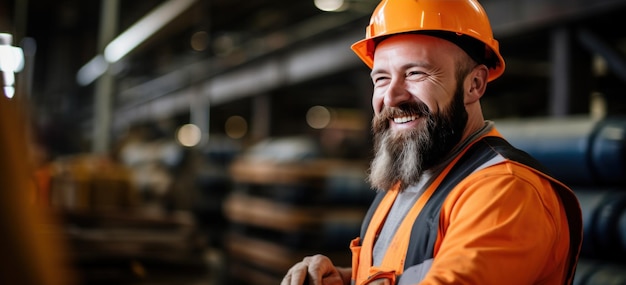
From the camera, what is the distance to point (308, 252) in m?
6.75

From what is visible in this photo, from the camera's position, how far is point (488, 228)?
159 centimetres

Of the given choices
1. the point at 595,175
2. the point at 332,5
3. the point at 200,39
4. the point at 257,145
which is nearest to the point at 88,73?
the point at 200,39

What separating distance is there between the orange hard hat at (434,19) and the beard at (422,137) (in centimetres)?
19

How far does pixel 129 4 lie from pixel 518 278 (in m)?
10.0

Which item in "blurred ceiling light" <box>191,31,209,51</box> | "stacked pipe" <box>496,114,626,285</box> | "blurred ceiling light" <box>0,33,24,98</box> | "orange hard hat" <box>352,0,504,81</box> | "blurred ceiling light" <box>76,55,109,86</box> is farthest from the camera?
"blurred ceiling light" <box>76,55,109,86</box>

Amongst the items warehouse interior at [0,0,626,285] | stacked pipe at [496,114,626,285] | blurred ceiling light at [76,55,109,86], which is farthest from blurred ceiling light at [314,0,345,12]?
stacked pipe at [496,114,626,285]

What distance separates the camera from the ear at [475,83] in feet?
6.72

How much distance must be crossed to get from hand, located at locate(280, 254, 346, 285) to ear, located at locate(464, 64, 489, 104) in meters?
0.74

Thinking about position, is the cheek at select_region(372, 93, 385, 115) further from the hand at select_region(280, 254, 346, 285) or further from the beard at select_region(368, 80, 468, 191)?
the hand at select_region(280, 254, 346, 285)

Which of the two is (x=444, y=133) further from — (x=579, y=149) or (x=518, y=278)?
(x=579, y=149)

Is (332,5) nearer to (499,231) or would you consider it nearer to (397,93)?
(397,93)

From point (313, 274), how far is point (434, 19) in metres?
0.92

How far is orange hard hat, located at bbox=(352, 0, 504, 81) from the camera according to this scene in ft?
6.36

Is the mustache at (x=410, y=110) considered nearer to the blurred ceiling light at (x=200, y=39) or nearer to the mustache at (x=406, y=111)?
the mustache at (x=406, y=111)
